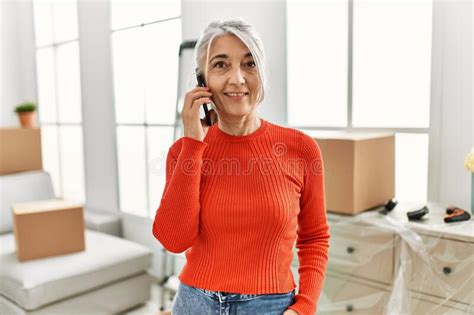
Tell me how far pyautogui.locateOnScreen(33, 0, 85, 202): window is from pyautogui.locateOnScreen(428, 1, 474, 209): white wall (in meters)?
3.04

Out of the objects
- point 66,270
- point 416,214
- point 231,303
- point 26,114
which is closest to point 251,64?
point 231,303

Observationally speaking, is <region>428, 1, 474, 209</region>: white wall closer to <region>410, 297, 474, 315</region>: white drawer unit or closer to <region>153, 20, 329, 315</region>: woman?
<region>410, 297, 474, 315</region>: white drawer unit

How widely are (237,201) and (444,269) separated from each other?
932 millimetres

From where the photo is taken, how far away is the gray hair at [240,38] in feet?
3.46

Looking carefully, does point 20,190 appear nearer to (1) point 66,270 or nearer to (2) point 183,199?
(1) point 66,270

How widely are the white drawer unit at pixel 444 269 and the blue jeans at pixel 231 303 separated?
2.42 ft

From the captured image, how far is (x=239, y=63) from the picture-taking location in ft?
3.51

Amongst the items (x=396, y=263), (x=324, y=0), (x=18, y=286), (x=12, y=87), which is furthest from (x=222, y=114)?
(x=12, y=87)

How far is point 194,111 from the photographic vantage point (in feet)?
3.47

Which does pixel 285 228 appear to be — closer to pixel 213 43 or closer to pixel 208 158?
pixel 208 158

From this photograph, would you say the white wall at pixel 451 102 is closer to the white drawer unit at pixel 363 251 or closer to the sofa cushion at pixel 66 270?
the white drawer unit at pixel 363 251

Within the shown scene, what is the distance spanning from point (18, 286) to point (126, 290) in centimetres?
65

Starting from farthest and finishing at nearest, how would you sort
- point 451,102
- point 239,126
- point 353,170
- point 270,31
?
point 270,31
point 451,102
point 353,170
point 239,126

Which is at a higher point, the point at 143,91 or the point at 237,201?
the point at 143,91
